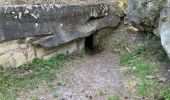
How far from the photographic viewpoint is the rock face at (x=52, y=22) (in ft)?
17.5

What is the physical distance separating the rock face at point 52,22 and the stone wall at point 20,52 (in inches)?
4.3

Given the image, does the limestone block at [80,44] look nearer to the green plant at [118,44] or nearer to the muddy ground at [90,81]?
the muddy ground at [90,81]

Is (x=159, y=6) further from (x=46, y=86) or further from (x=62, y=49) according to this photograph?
(x=46, y=86)

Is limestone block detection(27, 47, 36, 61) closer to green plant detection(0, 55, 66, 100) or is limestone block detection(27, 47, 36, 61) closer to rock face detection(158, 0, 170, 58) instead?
green plant detection(0, 55, 66, 100)

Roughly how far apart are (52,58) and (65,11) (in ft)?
2.59

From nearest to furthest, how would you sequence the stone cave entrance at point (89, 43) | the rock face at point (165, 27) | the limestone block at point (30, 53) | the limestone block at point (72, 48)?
the rock face at point (165, 27), the limestone block at point (30, 53), the limestone block at point (72, 48), the stone cave entrance at point (89, 43)

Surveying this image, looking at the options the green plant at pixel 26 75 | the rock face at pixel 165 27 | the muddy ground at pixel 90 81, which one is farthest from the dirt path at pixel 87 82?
the rock face at pixel 165 27

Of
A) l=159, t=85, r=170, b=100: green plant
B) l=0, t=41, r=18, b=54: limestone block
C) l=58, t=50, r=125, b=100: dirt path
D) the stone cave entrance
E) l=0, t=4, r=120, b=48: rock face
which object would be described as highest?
l=0, t=4, r=120, b=48: rock face

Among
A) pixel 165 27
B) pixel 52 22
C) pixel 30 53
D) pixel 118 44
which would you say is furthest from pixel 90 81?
pixel 118 44

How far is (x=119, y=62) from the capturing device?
6086mm

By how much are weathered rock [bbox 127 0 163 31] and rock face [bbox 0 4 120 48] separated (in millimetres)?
578

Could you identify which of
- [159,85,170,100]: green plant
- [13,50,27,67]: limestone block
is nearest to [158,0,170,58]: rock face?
[159,85,170,100]: green plant

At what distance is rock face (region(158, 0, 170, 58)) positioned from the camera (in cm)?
511

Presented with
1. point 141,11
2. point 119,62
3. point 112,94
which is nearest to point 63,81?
point 112,94
